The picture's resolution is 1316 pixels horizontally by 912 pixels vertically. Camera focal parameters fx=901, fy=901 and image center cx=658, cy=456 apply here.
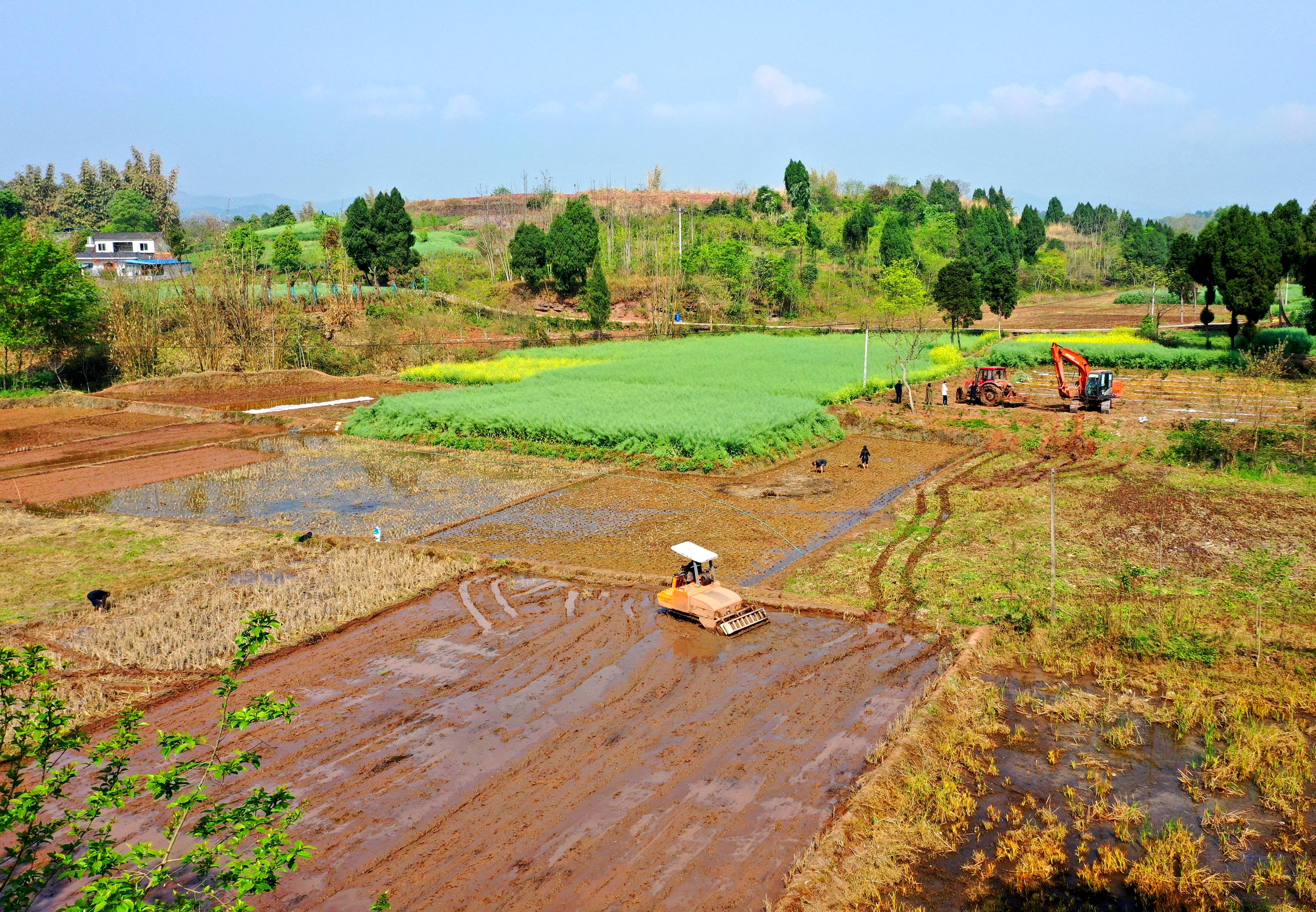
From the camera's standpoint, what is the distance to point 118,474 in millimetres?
23219

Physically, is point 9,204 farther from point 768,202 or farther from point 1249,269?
point 1249,269

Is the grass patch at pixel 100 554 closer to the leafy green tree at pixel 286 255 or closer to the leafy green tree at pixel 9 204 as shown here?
the leafy green tree at pixel 286 255

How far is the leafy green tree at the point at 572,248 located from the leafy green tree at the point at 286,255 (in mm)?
17771

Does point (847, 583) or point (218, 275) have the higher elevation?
point (218, 275)

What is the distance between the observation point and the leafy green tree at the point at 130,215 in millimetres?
82312

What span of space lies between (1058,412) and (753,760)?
848 inches

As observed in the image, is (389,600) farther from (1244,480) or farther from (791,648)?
(1244,480)

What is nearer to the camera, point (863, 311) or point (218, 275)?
point (218, 275)

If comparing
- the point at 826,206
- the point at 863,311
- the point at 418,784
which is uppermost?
the point at 826,206

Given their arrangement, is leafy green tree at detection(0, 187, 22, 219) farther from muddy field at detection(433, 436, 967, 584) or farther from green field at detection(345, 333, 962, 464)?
muddy field at detection(433, 436, 967, 584)

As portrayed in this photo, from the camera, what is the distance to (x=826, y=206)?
94938mm

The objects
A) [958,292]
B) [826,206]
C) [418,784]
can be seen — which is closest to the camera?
Result: [418,784]

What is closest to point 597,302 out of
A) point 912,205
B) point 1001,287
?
point 1001,287

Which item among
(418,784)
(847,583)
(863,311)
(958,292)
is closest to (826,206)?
(863,311)
